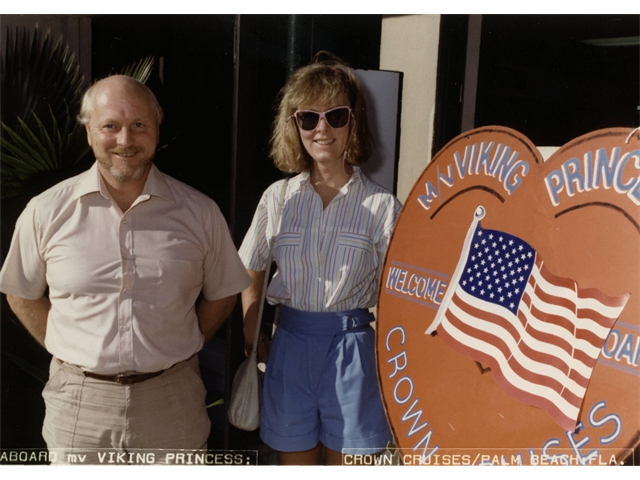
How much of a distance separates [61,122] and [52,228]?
0.80m

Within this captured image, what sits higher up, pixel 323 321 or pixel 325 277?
pixel 325 277

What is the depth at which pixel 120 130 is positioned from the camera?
8.76 ft

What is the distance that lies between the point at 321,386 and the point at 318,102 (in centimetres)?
129

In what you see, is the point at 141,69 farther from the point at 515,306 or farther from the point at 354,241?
the point at 515,306

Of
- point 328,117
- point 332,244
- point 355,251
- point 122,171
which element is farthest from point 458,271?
point 122,171

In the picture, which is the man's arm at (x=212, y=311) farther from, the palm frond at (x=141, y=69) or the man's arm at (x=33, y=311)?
the palm frond at (x=141, y=69)

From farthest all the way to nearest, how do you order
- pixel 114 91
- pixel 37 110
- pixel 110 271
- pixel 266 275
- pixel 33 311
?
pixel 37 110, pixel 266 275, pixel 33 311, pixel 114 91, pixel 110 271

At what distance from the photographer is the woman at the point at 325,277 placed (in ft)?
8.95

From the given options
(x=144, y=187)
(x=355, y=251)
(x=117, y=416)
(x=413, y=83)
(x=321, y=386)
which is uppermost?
(x=413, y=83)

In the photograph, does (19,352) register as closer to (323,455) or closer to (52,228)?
(52,228)

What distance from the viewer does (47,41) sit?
316cm

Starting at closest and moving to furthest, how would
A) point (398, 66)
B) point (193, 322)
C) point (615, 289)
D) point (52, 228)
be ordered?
1. point (615, 289)
2. point (52, 228)
3. point (193, 322)
4. point (398, 66)

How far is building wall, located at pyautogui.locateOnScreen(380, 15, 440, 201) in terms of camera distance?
123 inches

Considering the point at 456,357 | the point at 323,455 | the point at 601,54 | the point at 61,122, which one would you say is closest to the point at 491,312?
the point at 456,357
